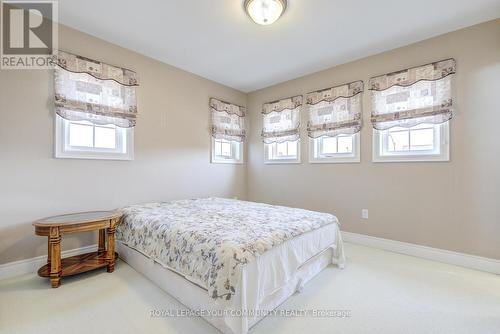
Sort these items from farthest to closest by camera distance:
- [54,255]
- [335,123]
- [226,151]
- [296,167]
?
[226,151] → [296,167] → [335,123] → [54,255]

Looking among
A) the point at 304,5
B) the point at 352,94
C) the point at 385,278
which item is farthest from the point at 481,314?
the point at 304,5

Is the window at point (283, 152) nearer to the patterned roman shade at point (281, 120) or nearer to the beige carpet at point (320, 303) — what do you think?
the patterned roman shade at point (281, 120)

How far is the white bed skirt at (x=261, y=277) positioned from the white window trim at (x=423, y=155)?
1.24m

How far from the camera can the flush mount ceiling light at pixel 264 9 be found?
80.1 inches

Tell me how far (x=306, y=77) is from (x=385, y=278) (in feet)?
9.88

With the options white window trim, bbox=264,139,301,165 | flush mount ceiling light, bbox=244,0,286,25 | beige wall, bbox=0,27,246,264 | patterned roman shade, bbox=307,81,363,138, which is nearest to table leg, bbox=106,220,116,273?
beige wall, bbox=0,27,246,264

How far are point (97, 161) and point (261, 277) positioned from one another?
236 centimetres

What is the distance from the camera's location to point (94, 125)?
270cm

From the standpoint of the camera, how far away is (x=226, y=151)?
4.30m

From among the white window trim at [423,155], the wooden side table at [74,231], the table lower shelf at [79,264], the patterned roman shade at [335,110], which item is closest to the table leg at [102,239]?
the wooden side table at [74,231]

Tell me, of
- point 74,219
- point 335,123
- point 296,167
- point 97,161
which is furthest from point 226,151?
point 74,219

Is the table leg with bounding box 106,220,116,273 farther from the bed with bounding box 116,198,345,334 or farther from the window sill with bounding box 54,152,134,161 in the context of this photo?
the window sill with bounding box 54,152,134,161

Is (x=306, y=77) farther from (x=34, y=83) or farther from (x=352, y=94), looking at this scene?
(x=34, y=83)

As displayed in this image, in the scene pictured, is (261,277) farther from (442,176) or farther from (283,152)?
(283,152)
